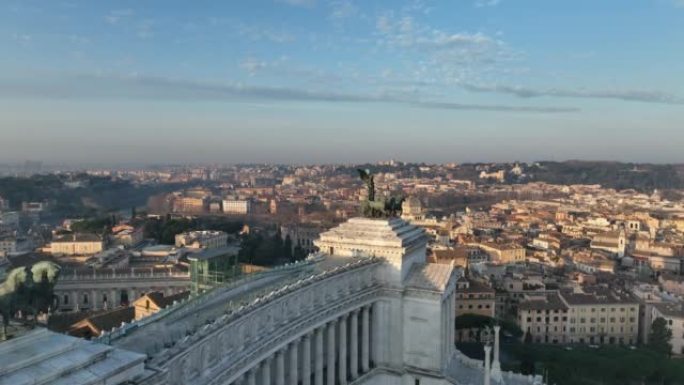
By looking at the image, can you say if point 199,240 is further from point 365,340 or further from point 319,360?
point 319,360

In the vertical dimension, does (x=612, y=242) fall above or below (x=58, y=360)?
below

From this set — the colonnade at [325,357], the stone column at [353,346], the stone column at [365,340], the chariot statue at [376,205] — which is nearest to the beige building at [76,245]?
the chariot statue at [376,205]

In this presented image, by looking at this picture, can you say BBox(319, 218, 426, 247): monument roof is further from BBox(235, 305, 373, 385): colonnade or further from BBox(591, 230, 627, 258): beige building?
BBox(591, 230, 627, 258): beige building

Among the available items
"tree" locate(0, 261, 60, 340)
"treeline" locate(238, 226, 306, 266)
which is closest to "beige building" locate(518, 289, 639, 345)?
"treeline" locate(238, 226, 306, 266)

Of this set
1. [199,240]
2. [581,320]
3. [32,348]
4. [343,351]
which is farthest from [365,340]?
[199,240]

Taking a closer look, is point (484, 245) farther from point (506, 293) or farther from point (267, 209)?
point (267, 209)

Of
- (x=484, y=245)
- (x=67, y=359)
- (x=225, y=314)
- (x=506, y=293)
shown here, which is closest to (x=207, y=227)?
(x=484, y=245)
